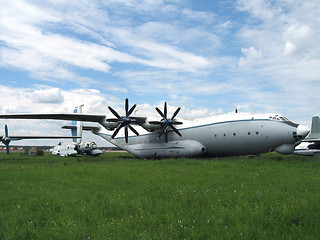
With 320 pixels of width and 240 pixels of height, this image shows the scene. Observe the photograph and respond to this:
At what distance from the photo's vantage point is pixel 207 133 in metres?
25.5

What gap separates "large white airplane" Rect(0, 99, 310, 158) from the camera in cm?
2169

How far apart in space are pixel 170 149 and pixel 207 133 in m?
4.98

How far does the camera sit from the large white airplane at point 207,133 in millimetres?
21688

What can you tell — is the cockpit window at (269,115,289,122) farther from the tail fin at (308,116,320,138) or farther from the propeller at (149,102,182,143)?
the tail fin at (308,116,320,138)

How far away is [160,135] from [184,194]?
780 inches

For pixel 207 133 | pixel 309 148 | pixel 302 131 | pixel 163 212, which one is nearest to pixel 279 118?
pixel 302 131

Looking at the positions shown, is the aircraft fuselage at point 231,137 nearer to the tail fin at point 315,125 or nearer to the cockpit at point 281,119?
the cockpit at point 281,119

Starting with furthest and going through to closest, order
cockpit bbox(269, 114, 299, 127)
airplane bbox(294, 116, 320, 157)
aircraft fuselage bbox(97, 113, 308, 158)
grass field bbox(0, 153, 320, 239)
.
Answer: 1. airplane bbox(294, 116, 320, 157)
2. cockpit bbox(269, 114, 299, 127)
3. aircraft fuselage bbox(97, 113, 308, 158)
4. grass field bbox(0, 153, 320, 239)

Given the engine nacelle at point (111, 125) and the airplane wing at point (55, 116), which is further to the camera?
the engine nacelle at point (111, 125)

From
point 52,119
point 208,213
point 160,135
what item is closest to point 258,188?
point 208,213

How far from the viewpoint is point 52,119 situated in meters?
30.2

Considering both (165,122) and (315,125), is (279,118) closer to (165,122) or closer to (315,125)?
(165,122)

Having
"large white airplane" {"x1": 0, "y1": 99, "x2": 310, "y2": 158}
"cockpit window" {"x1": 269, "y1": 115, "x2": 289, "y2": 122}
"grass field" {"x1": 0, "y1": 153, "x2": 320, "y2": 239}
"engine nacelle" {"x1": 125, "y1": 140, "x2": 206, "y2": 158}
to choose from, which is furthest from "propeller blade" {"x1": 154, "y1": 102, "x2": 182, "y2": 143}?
"grass field" {"x1": 0, "y1": 153, "x2": 320, "y2": 239}

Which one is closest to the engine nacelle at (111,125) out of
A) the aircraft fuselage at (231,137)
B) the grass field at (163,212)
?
the aircraft fuselage at (231,137)
